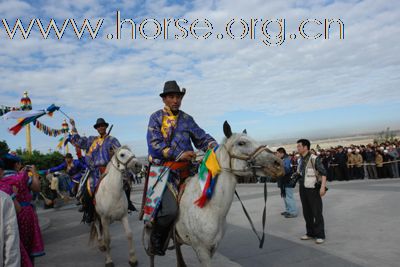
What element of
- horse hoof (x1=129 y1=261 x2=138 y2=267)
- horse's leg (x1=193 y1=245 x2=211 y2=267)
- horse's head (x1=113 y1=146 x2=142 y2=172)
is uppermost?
horse's head (x1=113 y1=146 x2=142 y2=172)

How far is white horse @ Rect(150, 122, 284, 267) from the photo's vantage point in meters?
3.82

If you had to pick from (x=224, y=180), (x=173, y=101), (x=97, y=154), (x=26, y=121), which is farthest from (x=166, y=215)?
(x=26, y=121)

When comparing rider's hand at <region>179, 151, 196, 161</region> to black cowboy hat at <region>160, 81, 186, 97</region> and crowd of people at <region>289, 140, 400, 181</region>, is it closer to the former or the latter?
black cowboy hat at <region>160, 81, 186, 97</region>

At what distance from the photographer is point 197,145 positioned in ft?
15.7

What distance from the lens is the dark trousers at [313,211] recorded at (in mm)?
7078

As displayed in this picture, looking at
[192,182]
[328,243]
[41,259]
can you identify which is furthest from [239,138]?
[41,259]

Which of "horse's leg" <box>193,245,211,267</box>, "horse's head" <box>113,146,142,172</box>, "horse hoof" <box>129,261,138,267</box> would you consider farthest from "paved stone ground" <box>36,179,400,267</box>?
"horse's leg" <box>193,245,211,267</box>

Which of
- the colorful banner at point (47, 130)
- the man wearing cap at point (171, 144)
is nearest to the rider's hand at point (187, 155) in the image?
the man wearing cap at point (171, 144)

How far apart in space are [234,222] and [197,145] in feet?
18.4

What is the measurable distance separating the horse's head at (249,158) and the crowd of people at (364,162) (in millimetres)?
16663

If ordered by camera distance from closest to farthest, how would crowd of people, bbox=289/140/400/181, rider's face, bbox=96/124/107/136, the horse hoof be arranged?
the horse hoof → rider's face, bbox=96/124/107/136 → crowd of people, bbox=289/140/400/181

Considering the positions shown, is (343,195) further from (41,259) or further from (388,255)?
(41,259)

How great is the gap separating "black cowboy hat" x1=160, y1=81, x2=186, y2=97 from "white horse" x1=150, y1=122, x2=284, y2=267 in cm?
96

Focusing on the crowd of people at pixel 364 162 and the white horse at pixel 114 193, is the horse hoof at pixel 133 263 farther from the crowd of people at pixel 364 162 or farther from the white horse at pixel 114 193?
the crowd of people at pixel 364 162
